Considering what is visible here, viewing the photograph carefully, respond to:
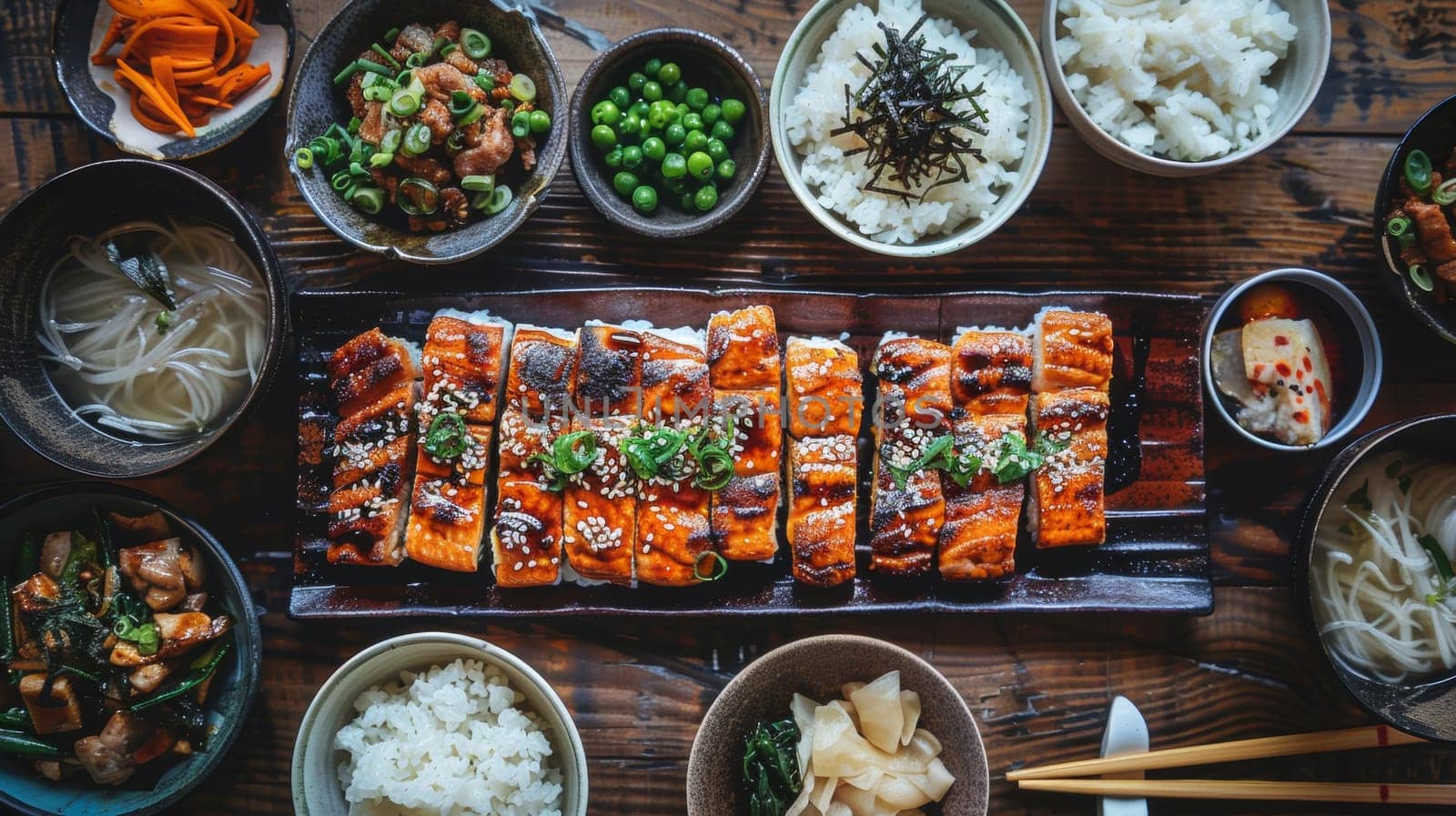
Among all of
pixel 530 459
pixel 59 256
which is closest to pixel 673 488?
pixel 530 459

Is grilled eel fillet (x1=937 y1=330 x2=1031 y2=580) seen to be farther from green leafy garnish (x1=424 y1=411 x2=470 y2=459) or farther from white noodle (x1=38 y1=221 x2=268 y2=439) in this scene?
white noodle (x1=38 y1=221 x2=268 y2=439)

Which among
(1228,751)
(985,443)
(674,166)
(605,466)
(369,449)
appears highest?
(674,166)

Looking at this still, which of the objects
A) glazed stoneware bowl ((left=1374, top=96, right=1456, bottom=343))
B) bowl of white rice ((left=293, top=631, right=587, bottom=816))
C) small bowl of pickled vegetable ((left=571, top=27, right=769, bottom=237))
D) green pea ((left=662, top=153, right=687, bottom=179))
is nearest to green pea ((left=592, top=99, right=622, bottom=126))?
small bowl of pickled vegetable ((left=571, top=27, right=769, bottom=237))

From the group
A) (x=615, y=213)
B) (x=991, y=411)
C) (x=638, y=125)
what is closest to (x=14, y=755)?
(x=615, y=213)

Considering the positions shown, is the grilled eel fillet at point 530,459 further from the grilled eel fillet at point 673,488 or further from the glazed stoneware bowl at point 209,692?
the glazed stoneware bowl at point 209,692

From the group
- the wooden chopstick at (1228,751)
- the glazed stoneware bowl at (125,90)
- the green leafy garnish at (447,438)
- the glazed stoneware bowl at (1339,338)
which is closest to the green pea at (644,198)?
the green leafy garnish at (447,438)

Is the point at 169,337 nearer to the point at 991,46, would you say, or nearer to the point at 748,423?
the point at 748,423
